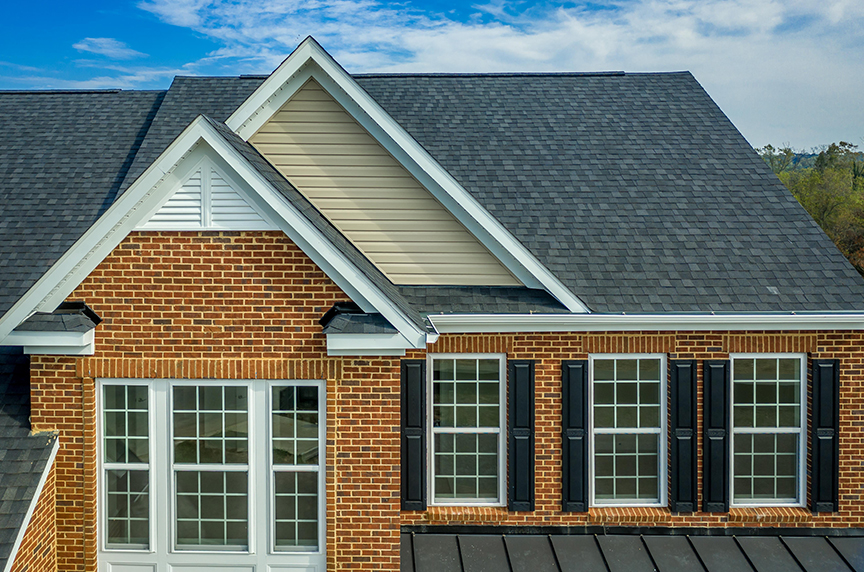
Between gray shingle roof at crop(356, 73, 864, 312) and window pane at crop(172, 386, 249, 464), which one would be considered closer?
window pane at crop(172, 386, 249, 464)

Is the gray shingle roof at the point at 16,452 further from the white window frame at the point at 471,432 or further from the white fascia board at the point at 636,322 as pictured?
the white fascia board at the point at 636,322

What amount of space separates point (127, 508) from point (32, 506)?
3.22 ft

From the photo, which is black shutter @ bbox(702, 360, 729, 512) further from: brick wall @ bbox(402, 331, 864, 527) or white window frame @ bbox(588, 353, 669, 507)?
white window frame @ bbox(588, 353, 669, 507)

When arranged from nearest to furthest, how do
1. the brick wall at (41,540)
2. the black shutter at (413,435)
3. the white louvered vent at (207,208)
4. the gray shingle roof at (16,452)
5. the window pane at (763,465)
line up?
the gray shingle roof at (16,452)
the brick wall at (41,540)
the white louvered vent at (207,208)
the black shutter at (413,435)
the window pane at (763,465)

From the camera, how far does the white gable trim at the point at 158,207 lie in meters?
6.56

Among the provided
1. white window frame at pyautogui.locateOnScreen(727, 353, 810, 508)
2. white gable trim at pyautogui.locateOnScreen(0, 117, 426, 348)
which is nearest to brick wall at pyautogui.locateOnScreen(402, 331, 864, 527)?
white window frame at pyautogui.locateOnScreen(727, 353, 810, 508)

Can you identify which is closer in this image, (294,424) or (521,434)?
(294,424)

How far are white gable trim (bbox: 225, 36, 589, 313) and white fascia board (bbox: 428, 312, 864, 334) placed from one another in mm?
294

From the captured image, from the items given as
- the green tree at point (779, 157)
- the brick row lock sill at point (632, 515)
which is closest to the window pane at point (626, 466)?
the brick row lock sill at point (632, 515)

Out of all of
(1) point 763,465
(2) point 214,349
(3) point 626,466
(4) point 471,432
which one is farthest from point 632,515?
(2) point 214,349

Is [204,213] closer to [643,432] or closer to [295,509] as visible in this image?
[295,509]

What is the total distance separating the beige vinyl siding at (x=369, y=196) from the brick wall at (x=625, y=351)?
3.51ft

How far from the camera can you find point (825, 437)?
29.1ft

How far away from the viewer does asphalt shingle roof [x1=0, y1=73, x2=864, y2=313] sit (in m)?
9.18
